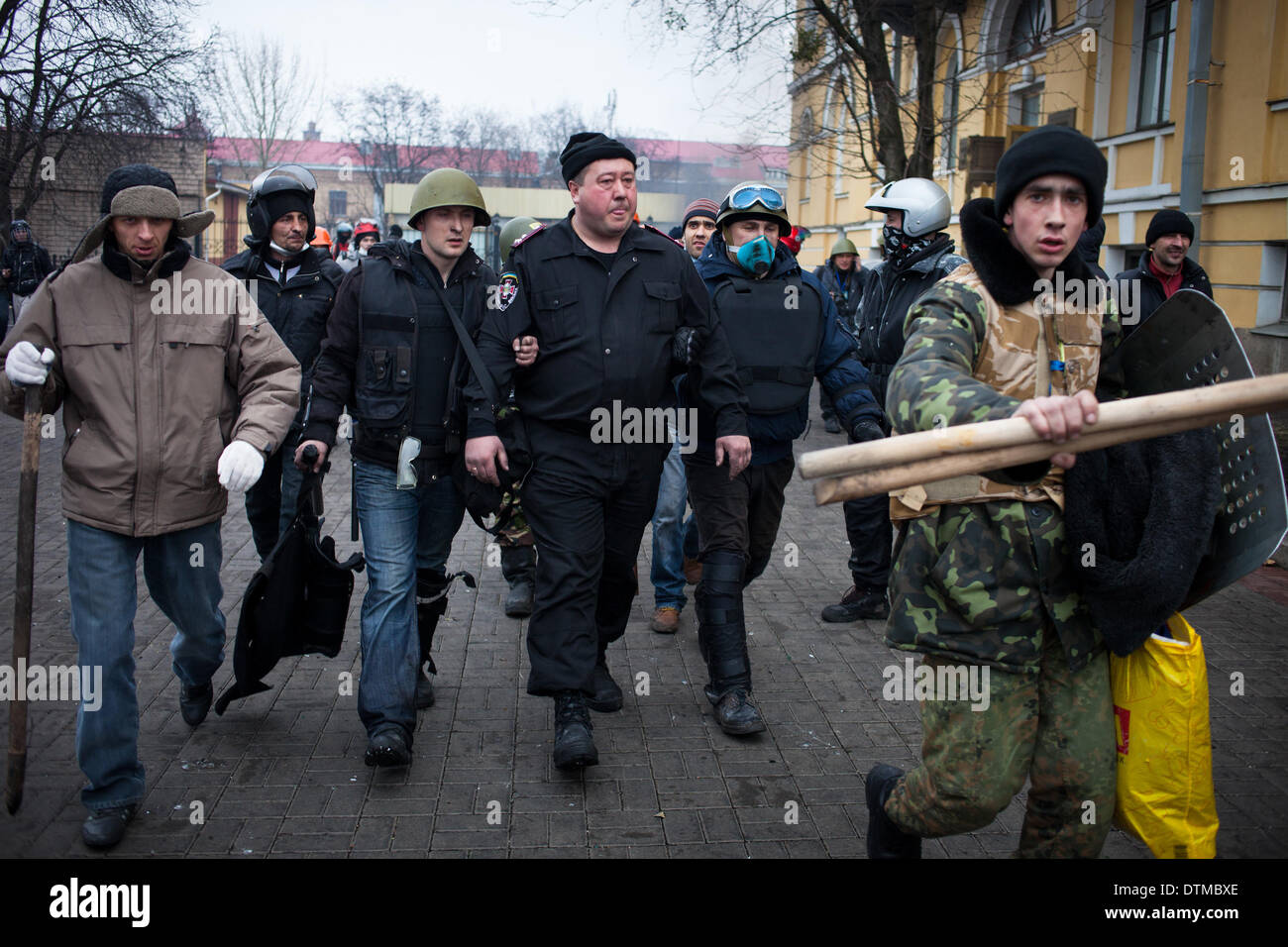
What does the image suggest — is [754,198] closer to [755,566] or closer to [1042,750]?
[755,566]

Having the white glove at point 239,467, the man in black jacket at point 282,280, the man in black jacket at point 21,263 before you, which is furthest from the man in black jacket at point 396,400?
the man in black jacket at point 21,263

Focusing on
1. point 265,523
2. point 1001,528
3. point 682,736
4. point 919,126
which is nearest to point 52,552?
point 265,523

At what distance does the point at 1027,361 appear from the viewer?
2.65 m

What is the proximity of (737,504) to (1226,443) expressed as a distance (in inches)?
94.2

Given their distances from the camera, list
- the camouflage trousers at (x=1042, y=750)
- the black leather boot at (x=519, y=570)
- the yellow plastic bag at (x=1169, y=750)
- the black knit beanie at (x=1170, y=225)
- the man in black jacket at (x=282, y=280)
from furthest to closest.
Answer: the black knit beanie at (x=1170, y=225)
the black leather boot at (x=519, y=570)
the man in black jacket at (x=282, y=280)
the camouflage trousers at (x=1042, y=750)
the yellow plastic bag at (x=1169, y=750)

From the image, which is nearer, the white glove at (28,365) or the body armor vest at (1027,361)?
the body armor vest at (1027,361)

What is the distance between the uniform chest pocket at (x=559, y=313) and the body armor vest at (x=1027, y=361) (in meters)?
1.73

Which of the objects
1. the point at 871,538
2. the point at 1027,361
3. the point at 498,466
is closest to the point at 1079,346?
the point at 1027,361

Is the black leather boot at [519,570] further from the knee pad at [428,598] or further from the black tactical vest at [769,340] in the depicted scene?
the black tactical vest at [769,340]

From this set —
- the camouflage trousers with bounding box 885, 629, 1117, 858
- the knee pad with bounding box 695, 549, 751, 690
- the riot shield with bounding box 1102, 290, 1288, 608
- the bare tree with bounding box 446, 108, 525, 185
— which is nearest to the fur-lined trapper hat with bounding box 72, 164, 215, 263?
the knee pad with bounding box 695, 549, 751, 690

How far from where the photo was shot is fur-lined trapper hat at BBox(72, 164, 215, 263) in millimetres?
3633

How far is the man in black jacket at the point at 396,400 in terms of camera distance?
13.8 feet

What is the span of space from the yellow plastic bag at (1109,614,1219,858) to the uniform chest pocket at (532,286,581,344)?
88.0 inches

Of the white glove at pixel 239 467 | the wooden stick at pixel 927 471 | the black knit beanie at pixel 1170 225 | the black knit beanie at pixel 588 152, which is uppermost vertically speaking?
the black knit beanie at pixel 1170 225
